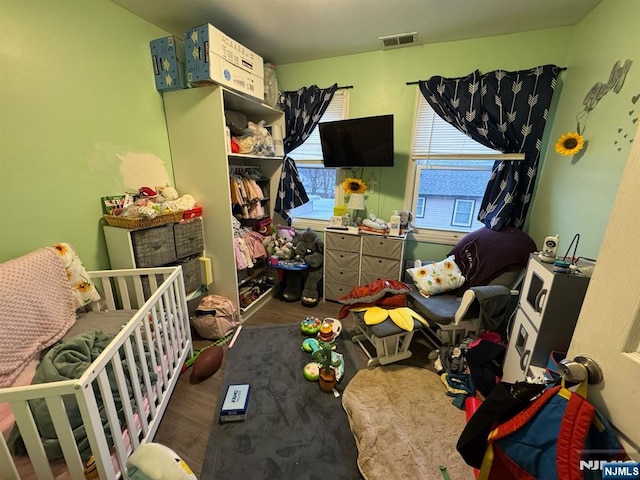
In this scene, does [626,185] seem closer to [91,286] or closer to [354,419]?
[354,419]

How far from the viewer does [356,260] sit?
8.87ft

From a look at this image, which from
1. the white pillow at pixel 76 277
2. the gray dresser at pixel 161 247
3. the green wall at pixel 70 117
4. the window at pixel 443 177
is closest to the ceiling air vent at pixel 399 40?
the window at pixel 443 177

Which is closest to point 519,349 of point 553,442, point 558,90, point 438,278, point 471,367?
point 471,367

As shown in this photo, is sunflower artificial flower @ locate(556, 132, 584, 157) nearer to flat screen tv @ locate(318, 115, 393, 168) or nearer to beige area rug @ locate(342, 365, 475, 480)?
flat screen tv @ locate(318, 115, 393, 168)

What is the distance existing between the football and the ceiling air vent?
289cm

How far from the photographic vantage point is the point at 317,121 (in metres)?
2.79

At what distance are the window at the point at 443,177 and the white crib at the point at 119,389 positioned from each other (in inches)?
92.9

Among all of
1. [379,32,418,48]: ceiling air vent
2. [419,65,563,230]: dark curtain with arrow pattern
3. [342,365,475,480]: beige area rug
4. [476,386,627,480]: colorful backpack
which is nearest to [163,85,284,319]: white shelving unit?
[379,32,418,48]: ceiling air vent

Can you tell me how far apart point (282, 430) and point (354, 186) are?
2.16 meters

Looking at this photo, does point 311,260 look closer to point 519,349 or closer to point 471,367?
point 471,367

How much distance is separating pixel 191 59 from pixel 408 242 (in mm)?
2519

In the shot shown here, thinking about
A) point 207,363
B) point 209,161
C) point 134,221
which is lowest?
point 207,363

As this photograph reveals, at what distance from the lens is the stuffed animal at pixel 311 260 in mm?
2787

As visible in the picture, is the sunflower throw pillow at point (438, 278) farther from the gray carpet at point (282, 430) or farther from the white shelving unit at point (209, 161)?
the white shelving unit at point (209, 161)
